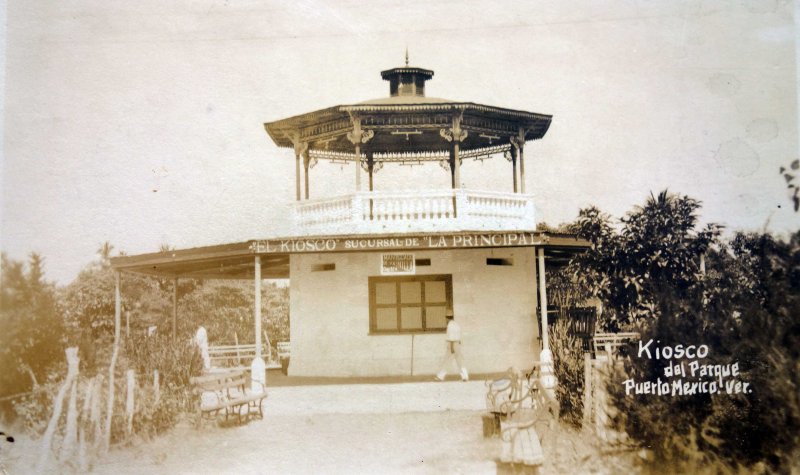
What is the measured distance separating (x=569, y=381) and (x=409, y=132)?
619 cm

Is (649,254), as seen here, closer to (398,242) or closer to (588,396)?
(588,396)

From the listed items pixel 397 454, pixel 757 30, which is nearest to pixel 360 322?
pixel 397 454

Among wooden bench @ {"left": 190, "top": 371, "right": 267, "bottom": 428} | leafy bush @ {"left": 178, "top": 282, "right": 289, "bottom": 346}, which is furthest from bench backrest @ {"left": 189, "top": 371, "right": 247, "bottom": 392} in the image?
leafy bush @ {"left": 178, "top": 282, "right": 289, "bottom": 346}

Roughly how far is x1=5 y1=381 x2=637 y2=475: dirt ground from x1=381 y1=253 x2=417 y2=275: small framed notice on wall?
309 cm

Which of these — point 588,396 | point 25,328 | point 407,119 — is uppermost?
point 407,119

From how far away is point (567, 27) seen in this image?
425 inches

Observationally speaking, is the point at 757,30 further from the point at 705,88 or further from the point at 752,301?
the point at 752,301

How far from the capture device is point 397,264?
13.1m

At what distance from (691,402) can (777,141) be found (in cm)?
555

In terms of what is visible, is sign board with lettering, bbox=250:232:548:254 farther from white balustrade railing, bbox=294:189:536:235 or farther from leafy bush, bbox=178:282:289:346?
leafy bush, bbox=178:282:289:346

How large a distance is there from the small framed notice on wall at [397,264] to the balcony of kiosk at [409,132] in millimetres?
588

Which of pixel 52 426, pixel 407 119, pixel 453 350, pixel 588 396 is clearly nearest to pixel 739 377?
pixel 588 396

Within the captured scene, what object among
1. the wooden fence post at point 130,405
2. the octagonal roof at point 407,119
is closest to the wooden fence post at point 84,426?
the wooden fence post at point 130,405

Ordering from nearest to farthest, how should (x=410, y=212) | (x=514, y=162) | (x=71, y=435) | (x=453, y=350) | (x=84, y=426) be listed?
(x=71, y=435) < (x=84, y=426) < (x=453, y=350) < (x=410, y=212) < (x=514, y=162)
